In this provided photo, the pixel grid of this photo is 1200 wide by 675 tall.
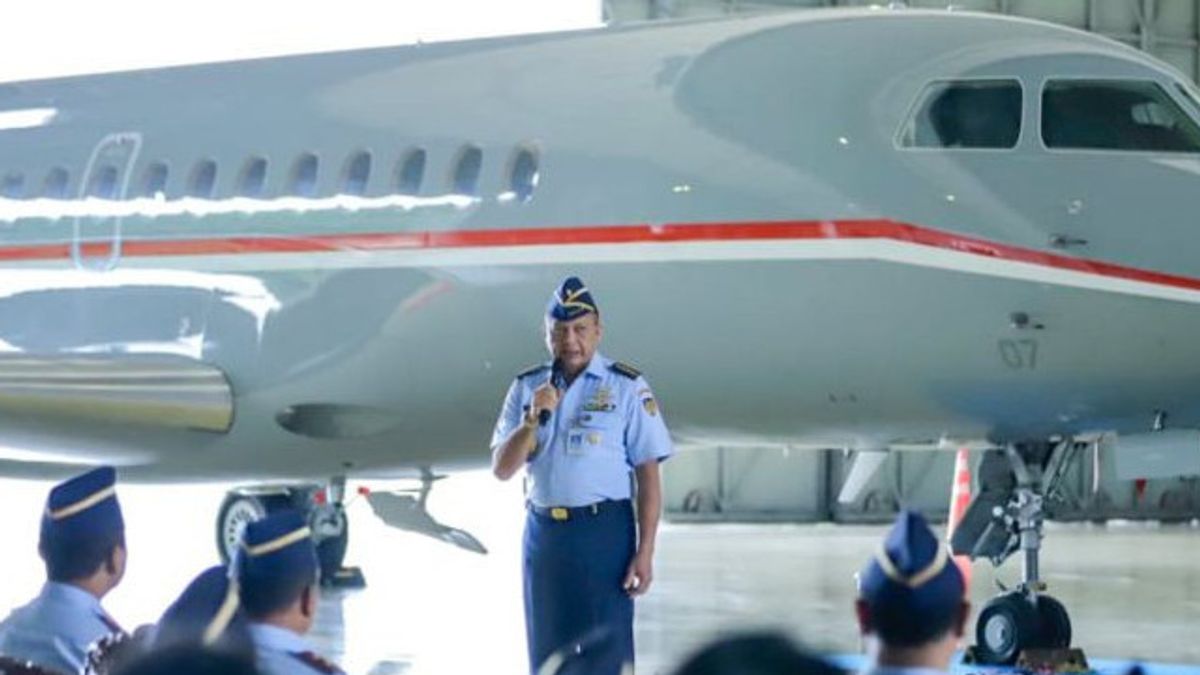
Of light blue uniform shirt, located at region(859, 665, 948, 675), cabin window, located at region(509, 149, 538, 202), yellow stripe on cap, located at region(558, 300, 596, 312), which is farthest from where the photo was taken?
cabin window, located at region(509, 149, 538, 202)

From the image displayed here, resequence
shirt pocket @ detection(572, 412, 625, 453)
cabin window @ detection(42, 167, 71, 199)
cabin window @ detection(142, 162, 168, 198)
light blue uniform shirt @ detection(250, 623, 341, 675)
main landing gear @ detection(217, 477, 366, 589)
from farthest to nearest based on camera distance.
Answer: main landing gear @ detection(217, 477, 366, 589), cabin window @ detection(42, 167, 71, 199), cabin window @ detection(142, 162, 168, 198), shirt pocket @ detection(572, 412, 625, 453), light blue uniform shirt @ detection(250, 623, 341, 675)

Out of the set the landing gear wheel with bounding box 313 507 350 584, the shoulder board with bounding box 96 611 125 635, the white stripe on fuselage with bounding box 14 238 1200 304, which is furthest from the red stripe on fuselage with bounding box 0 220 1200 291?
the shoulder board with bounding box 96 611 125 635

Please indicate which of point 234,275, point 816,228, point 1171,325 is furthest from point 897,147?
point 234,275

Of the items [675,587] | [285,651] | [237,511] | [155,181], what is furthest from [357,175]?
[285,651]

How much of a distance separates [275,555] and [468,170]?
28.4 ft

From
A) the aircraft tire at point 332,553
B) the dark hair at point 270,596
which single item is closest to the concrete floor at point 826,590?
the aircraft tire at point 332,553

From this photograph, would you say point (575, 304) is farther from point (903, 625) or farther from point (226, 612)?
point (903, 625)

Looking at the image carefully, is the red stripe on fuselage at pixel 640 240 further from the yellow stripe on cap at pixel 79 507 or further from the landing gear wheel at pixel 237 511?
the yellow stripe on cap at pixel 79 507

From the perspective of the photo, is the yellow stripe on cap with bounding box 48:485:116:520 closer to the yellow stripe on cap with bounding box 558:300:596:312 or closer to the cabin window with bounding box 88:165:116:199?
the yellow stripe on cap with bounding box 558:300:596:312

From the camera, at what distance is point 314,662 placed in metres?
4.71

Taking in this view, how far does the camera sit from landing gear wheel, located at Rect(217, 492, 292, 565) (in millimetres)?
18047

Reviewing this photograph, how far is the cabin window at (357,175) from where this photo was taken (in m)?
13.8

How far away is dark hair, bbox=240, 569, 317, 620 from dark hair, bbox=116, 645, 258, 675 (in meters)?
1.38

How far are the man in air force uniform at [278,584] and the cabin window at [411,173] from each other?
342 inches
